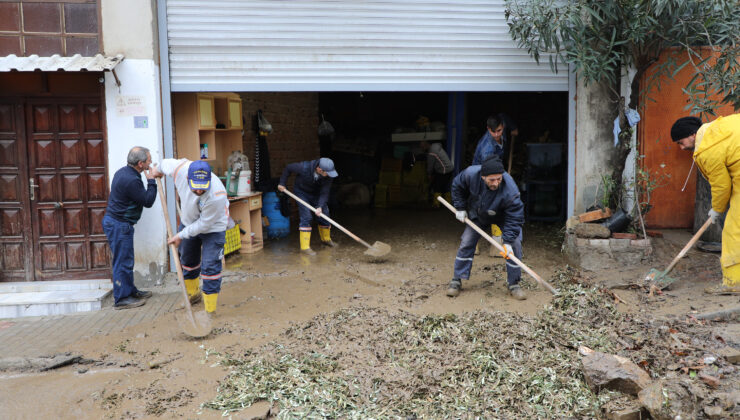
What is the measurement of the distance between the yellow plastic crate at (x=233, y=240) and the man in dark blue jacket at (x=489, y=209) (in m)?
3.51

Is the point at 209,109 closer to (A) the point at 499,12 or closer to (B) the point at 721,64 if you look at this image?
(A) the point at 499,12

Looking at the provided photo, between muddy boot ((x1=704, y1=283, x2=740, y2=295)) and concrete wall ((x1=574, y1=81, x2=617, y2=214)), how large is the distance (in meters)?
2.19

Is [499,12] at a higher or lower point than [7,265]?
higher

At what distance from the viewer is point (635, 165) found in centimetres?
745

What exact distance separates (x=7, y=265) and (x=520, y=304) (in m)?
6.18

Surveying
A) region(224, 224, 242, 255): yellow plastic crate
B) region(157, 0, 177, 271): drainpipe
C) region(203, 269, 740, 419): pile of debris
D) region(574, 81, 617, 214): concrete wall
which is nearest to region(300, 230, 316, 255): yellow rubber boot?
region(224, 224, 242, 255): yellow plastic crate

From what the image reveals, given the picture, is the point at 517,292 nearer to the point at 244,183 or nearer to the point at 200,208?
the point at 200,208

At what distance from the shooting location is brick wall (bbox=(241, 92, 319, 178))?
32.9ft

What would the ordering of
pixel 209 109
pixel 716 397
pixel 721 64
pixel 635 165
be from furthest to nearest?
pixel 209 109 < pixel 635 165 < pixel 721 64 < pixel 716 397

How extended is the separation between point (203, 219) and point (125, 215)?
1475 millimetres

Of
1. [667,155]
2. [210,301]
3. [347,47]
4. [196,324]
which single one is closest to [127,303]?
[210,301]

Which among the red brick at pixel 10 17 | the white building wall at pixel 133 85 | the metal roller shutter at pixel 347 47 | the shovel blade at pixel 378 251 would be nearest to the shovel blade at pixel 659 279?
the metal roller shutter at pixel 347 47

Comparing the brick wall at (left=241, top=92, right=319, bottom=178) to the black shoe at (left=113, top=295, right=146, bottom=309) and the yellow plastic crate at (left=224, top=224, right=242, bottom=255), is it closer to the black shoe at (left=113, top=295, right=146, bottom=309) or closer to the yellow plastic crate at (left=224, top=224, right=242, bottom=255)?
the yellow plastic crate at (left=224, top=224, right=242, bottom=255)

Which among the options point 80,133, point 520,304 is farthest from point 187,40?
point 520,304
